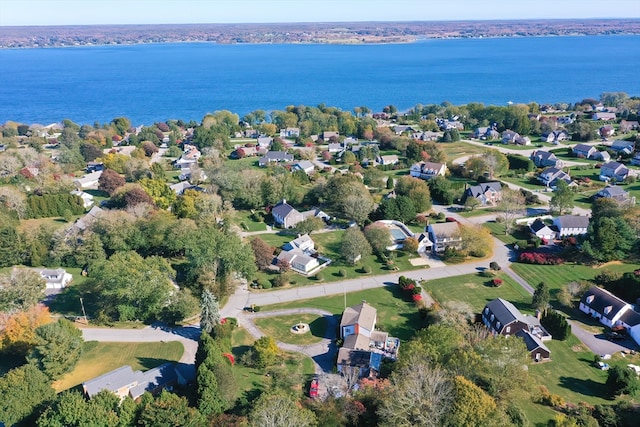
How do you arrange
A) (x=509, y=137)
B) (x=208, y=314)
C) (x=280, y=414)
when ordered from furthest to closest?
(x=509, y=137), (x=208, y=314), (x=280, y=414)

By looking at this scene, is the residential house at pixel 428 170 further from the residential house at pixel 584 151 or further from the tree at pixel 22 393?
the tree at pixel 22 393

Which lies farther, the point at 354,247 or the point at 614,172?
the point at 614,172

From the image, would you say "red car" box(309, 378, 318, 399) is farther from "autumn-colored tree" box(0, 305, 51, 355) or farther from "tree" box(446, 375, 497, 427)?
"autumn-colored tree" box(0, 305, 51, 355)

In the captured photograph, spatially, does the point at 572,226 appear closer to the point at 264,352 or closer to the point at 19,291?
the point at 264,352

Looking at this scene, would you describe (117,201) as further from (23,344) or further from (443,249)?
(443,249)

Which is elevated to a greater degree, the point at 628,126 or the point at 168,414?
the point at 168,414

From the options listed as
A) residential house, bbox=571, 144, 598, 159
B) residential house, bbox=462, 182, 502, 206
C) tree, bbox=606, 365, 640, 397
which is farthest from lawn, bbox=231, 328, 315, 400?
residential house, bbox=571, 144, 598, 159

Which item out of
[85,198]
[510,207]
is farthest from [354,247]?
[85,198]
